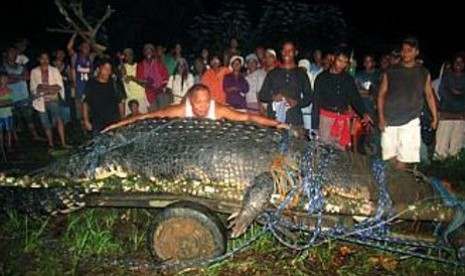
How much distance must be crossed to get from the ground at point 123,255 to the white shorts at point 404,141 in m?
1.66

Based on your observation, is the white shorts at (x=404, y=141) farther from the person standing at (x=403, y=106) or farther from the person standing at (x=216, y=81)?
the person standing at (x=216, y=81)

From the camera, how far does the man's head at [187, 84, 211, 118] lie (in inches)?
238

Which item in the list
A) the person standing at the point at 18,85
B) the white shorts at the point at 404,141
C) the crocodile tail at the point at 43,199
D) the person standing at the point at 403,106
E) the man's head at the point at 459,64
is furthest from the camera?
the person standing at the point at 18,85

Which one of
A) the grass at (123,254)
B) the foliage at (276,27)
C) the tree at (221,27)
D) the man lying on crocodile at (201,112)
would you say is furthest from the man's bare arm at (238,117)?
the foliage at (276,27)

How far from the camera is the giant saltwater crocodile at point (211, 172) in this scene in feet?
16.9

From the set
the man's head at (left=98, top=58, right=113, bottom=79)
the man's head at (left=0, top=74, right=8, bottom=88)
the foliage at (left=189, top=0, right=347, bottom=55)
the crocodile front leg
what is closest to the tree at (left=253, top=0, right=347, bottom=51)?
the foliage at (left=189, top=0, right=347, bottom=55)

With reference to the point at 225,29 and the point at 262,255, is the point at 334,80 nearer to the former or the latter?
the point at 262,255

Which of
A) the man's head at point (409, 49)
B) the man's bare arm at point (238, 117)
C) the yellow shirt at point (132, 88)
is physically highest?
the man's head at point (409, 49)

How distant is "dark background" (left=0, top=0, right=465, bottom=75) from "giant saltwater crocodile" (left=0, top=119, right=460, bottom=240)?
11.8 m

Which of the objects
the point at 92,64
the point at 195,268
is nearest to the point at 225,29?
the point at 92,64

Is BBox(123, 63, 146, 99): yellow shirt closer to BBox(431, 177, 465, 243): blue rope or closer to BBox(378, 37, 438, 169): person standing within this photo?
BBox(378, 37, 438, 169): person standing

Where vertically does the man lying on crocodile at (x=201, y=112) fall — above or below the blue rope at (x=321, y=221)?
above

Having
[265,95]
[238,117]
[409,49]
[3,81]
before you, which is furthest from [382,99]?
[3,81]

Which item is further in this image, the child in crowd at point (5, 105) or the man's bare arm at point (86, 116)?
the child in crowd at point (5, 105)
